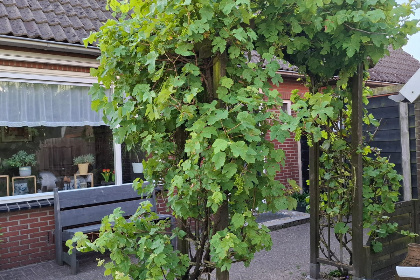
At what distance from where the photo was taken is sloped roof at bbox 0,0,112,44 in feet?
17.9

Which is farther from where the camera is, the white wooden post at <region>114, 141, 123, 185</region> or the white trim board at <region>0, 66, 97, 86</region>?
the white wooden post at <region>114, 141, 123, 185</region>

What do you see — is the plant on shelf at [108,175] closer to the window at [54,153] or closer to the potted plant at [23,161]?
the window at [54,153]

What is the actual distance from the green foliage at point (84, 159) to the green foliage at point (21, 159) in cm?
63

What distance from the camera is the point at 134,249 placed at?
2930 millimetres

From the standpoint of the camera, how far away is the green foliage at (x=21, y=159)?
19.0 feet

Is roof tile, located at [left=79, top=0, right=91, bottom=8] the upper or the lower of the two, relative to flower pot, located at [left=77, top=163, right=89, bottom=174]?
upper

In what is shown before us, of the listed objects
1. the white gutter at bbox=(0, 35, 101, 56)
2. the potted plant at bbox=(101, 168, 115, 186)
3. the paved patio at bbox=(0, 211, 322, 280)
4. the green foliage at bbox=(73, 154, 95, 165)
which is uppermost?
the white gutter at bbox=(0, 35, 101, 56)

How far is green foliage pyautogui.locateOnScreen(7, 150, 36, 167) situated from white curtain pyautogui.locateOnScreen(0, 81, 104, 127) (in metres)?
0.44

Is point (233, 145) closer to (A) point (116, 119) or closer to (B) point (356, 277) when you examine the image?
(A) point (116, 119)

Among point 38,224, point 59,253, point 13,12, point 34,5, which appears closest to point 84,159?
point 38,224

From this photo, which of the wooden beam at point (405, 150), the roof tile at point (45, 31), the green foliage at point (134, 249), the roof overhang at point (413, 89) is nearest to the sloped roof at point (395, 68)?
the wooden beam at point (405, 150)

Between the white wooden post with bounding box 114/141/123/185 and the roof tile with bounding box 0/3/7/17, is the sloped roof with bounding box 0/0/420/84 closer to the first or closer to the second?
the roof tile with bounding box 0/3/7/17

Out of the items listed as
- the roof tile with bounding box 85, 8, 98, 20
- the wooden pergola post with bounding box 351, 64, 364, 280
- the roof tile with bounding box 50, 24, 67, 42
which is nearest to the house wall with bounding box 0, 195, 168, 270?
the roof tile with bounding box 50, 24, 67, 42

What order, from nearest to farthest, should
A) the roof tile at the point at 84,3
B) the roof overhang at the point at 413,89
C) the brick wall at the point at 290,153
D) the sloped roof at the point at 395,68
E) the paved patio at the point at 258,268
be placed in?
1. the roof overhang at the point at 413,89
2. the paved patio at the point at 258,268
3. the roof tile at the point at 84,3
4. the brick wall at the point at 290,153
5. the sloped roof at the point at 395,68
